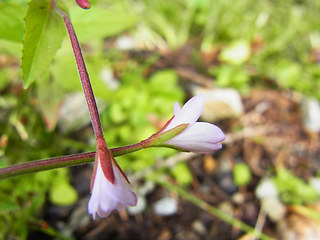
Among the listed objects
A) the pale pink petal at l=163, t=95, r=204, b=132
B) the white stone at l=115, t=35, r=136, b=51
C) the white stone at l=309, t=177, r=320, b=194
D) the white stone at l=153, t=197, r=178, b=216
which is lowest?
the white stone at l=153, t=197, r=178, b=216

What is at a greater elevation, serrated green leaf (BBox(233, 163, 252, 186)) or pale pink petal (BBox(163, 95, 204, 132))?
pale pink petal (BBox(163, 95, 204, 132))

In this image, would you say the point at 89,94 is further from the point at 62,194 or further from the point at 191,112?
the point at 62,194

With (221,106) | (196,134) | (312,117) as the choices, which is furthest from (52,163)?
(312,117)

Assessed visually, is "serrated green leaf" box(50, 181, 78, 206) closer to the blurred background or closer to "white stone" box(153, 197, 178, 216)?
the blurred background

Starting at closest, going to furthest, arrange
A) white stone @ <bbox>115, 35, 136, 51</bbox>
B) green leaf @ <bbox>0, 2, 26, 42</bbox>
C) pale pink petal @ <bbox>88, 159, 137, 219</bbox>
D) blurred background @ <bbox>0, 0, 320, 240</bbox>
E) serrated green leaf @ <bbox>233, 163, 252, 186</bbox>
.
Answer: pale pink petal @ <bbox>88, 159, 137, 219</bbox>
green leaf @ <bbox>0, 2, 26, 42</bbox>
blurred background @ <bbox>0, 0, 320, 240</bbox>
serrated green leaf @ <bbox>233, 163, 252, 186</bbox>
white stone @ <bbox>115, 35, 136, 51</bbox>

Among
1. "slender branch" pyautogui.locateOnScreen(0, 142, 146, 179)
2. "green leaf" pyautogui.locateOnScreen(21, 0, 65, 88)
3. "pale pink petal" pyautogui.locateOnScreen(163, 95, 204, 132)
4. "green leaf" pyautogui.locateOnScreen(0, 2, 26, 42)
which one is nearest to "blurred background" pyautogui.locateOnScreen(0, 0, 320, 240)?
"green leaf" pyautogui.locateOnScreen(0, 2, 26, 42)

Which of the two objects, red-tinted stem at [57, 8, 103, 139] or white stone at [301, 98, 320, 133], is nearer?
red-tinted stem at [57, 8, 103, 139]
